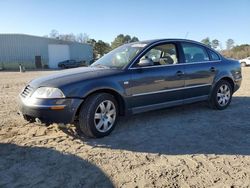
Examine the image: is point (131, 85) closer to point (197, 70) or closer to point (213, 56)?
point (197, 70)

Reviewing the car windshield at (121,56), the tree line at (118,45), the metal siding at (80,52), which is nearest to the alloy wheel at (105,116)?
the car windshield at (121,56)

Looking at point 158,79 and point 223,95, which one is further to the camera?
point 223,95

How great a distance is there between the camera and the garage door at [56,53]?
4469cm

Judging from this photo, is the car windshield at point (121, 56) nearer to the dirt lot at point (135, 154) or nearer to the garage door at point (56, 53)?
the dirt lot at point (135, 154)

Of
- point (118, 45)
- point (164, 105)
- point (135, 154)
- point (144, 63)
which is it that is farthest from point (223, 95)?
point (118, 45)

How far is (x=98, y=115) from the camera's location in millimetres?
4637

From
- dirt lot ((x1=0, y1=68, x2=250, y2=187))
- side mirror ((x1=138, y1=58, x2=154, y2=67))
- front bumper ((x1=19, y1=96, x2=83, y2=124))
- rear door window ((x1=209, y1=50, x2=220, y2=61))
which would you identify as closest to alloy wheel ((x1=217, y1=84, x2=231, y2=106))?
rear door window ((x1=209, y1=50, x2=220, y2=61))

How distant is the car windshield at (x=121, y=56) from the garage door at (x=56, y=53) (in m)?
40.2

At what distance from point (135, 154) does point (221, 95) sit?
11.4 feet

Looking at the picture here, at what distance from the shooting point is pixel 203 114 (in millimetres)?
6184

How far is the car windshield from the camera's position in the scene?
→ 5.32 meters

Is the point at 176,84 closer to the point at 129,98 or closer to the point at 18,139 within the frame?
the point at 129,98

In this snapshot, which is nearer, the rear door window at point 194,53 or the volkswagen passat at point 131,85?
the volkswagen passat at point 131,85

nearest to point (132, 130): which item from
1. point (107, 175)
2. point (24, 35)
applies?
point (107, 175)
